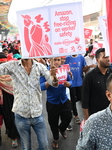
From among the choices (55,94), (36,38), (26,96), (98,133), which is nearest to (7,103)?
(55,94)

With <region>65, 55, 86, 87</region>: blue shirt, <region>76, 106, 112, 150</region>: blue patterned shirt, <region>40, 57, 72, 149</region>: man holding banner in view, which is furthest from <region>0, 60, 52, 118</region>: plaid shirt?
<region>65, 55, 86, 87</region>: blue shirt

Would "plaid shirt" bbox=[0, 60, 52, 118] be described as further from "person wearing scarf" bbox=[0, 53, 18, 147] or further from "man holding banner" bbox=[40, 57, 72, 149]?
"person wearing scarf" bbox=[0, 53, 18, 147]

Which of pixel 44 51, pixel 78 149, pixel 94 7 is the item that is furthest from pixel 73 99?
pixel 94 7

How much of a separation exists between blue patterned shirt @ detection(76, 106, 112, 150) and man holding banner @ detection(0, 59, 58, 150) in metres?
1.04

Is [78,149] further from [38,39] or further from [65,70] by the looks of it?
[65,70]

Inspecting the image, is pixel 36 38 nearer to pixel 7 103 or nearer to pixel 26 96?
pixel 26 96

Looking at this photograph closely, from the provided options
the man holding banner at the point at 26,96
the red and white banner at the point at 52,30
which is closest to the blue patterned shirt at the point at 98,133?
the red and white banner at the point at 52,30

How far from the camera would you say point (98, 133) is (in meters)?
1.39

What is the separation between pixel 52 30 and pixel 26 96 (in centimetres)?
86

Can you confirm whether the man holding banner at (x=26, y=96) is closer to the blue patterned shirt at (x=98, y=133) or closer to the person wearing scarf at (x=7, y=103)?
the person wearing scarf at (x=7, y=103)

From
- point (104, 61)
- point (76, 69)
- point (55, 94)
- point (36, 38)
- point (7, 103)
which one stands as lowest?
point (7, 103)

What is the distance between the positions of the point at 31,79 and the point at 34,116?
17.9 inches

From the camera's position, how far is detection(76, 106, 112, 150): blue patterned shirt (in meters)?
1.37

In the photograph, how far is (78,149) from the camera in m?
1.50
